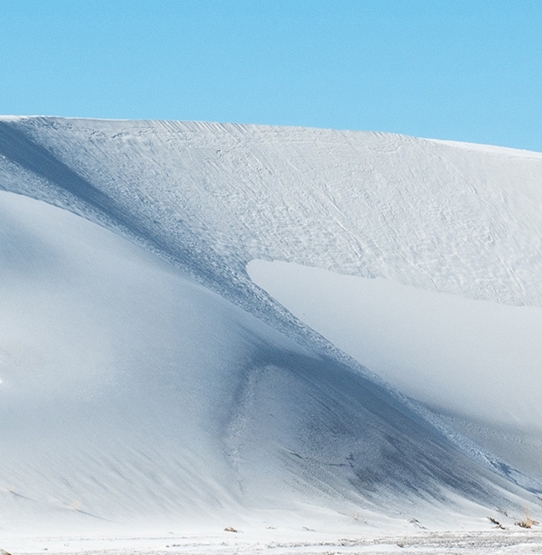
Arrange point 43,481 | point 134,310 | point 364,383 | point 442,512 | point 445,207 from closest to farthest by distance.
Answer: point 43,481
point 442,512
point 134,310
point 364,383
point 445,207

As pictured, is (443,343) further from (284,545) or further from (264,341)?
(284,545)

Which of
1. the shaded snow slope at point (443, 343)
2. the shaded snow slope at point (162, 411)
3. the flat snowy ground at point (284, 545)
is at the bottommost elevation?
the flat snowy ground at point (284, 545)

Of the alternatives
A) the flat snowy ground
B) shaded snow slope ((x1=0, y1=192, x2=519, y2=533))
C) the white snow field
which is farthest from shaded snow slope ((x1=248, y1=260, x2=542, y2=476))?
the flat snowy ground

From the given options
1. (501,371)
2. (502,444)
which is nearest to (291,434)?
(502,444)

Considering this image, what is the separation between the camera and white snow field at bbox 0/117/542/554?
13.8m

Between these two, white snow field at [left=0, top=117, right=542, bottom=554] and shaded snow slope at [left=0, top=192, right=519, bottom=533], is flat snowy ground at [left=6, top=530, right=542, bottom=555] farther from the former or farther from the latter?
shaded snow slope at [left=0, top=192, right=519, bottom=533]

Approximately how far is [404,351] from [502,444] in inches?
130

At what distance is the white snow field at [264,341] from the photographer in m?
13.8

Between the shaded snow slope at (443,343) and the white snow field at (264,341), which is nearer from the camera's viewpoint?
the white snow field at (264,341)

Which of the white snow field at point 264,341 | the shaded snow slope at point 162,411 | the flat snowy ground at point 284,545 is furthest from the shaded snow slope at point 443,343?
the flat snowy ground at point 284,545

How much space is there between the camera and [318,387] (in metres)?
18.4

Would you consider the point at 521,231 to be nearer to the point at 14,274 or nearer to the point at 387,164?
the point at 387,164

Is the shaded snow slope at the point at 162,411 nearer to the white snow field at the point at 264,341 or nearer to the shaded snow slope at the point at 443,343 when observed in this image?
the white snow field at the point at 264,341

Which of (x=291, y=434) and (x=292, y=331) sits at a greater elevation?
(x=292, y=331)
